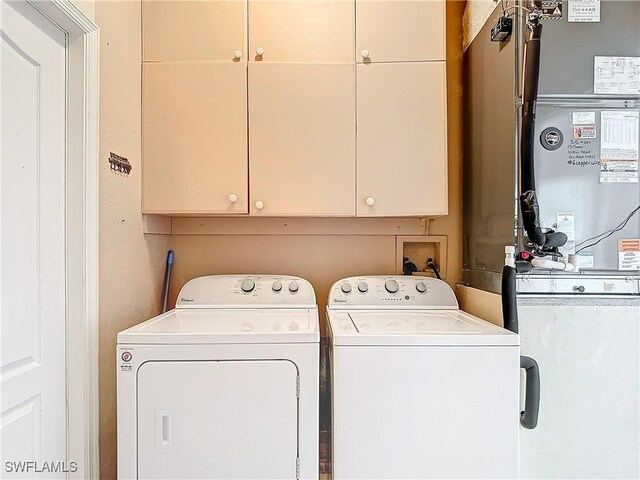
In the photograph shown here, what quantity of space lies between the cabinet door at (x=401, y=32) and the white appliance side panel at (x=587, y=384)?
48.1 inches

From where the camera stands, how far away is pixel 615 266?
160cm

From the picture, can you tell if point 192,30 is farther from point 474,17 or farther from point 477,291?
point 477,291

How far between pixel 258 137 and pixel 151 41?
0.65m

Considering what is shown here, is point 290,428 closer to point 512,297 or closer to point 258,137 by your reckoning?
point 512,297

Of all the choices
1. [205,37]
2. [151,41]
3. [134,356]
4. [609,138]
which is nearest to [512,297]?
[609,138]

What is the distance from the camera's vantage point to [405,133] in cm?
178

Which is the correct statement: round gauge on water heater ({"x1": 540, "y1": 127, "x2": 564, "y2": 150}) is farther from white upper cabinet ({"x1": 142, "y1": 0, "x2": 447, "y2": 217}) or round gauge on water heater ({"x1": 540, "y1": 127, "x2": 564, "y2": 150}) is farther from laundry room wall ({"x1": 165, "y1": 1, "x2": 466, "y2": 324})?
laundry room wall ({"x1": 165, "y1": 1, "x2": 466, "y2": 324})

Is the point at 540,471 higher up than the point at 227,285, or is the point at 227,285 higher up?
the point at 227,285

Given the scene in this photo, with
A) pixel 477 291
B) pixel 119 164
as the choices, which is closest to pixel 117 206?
pixel 119 164

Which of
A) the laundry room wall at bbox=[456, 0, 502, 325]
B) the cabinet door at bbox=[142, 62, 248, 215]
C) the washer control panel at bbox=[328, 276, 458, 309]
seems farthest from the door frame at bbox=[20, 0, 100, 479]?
the laundry room wall at bbox=[456, 0, 502, 325]

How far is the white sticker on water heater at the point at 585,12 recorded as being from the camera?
1.61 meters

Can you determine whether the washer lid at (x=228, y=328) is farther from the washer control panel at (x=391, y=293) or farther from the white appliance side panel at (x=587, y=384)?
the white appliance side panel at (x=587, y=384)

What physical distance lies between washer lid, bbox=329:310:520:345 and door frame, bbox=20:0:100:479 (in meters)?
0.88

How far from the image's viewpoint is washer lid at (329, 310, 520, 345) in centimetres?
129
